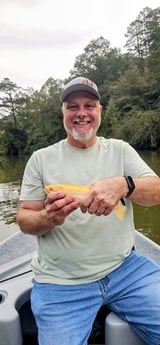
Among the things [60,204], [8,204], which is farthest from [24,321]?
[8,204]

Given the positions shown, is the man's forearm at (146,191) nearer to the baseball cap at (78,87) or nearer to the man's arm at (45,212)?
the man's arm at (45,212)

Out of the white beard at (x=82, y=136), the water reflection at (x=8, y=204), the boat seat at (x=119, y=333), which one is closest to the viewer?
the boat seat at (x=119, y=333)

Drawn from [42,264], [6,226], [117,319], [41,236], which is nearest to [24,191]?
[41,236]

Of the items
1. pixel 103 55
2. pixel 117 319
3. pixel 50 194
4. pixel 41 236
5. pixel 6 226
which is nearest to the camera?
pixel 50 194

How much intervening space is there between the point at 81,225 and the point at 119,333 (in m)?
0.58

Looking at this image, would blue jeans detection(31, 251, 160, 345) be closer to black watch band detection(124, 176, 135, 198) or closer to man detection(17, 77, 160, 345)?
man detection(17, 77, 160, 345)

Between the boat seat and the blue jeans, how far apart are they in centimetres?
3

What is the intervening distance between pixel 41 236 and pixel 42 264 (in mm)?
154

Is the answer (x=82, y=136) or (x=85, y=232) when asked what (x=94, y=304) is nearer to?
(x=85, y=232)

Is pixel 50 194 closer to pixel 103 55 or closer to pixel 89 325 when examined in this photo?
pixel 89 325

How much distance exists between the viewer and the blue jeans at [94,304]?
1.78 metres

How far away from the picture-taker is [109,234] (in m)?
2.03

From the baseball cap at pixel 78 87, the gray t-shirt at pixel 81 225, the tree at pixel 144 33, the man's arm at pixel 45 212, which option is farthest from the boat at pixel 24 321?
the tree at pixel 144 33

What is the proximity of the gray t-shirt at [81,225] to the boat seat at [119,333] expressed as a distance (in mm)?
240
